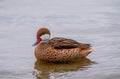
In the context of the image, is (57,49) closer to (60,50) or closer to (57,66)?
(60,50)

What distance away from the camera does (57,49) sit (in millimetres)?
10492

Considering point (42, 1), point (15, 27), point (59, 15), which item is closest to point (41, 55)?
point (15, 27)

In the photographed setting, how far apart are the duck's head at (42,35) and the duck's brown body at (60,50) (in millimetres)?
87

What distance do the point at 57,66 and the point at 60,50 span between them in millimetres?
396

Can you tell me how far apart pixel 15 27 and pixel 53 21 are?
1.31 metres

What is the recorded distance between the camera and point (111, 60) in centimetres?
1020

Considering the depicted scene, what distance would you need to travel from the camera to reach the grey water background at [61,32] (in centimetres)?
959

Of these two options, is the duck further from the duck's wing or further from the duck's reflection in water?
the duck's reflection in water

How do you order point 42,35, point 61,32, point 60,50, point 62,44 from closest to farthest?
point 60,50, point 62,44, point 42,35, point 61,32

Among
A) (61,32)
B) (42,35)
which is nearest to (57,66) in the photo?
(42,35)

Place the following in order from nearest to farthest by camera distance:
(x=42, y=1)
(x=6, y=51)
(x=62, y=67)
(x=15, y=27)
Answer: (x=62, y=67), (x=6, y=51), (x=15, y=27), (x=42, y=1)

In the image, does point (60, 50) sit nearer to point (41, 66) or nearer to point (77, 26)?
point (41, 66)

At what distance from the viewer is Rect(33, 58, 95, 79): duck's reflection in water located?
9609 mm

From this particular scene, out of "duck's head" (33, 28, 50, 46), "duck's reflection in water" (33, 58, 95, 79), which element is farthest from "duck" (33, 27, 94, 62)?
"duck's reflection in water" (33, 58, 95, 79)
